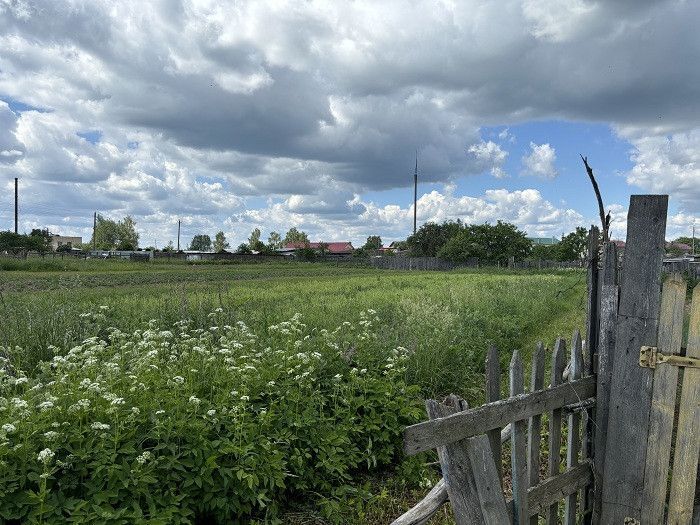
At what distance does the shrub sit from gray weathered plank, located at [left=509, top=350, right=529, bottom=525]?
177cm

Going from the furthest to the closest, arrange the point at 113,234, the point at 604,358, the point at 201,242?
the point at 201,242, the point at 113,234, the point at 604,358

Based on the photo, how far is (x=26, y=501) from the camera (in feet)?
10.6

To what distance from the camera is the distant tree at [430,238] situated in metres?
85.1

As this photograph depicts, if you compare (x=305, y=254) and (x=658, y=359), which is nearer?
(x=658, y=359)

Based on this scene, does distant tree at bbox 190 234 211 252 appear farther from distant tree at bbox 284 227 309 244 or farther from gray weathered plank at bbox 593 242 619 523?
gray weathered plank at bbox 593 242 619 523

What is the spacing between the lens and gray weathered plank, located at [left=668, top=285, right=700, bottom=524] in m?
3.27

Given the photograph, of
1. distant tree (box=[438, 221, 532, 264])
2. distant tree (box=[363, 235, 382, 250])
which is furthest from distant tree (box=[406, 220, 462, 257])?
distant tree (box=[363, 235, 382, 250])

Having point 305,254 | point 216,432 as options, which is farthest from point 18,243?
point 216,432

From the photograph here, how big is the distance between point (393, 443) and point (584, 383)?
241cm

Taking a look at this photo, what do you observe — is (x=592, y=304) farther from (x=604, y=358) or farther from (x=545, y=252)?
(x=545, y=252)

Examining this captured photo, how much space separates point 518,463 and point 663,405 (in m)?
1.05

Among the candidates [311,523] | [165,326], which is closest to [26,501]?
[311,523]

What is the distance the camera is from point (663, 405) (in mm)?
3318

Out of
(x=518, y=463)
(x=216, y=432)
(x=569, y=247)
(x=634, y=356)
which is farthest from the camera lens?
(x=569, y=247)
